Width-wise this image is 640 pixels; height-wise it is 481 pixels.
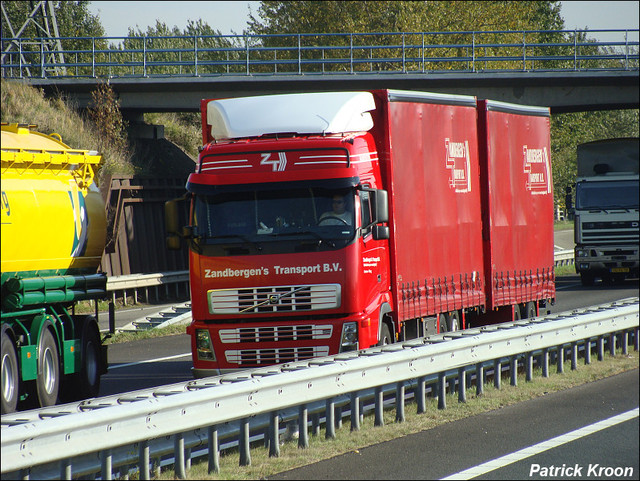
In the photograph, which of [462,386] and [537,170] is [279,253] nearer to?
[462,386]

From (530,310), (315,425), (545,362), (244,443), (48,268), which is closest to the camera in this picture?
(244,443)

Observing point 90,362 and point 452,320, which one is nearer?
point 90,362

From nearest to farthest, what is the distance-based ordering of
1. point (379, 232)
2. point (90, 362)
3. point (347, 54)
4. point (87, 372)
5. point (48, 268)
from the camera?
1. point (379, 232)
2. point (48, 268)
3. point (87, 372)
4. point (90, 362)
5. point (347, 54)

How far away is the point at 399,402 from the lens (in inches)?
407

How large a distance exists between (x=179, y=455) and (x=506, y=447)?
287 cm

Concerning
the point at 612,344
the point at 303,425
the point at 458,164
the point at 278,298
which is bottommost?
the point at 612,344

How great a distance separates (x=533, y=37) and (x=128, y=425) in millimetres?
55242

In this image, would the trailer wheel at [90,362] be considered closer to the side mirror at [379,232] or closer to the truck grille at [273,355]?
the truck grille at [273,355]

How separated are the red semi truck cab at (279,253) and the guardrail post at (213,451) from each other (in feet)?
11.8

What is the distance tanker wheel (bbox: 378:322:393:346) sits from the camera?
12817mm

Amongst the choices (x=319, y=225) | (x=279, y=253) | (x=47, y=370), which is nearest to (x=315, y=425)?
(x=279, y=253)

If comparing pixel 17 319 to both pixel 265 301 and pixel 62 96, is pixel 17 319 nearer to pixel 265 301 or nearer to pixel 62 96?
pixel 265 301

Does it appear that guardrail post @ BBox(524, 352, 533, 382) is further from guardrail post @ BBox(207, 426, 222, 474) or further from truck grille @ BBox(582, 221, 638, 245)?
truck grille @ BBox(582, 221, 638, 245)

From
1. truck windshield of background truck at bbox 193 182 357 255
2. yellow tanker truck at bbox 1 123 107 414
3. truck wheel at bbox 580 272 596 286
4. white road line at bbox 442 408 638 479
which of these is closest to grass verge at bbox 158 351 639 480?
white road line at bbox 442 408 638 479
